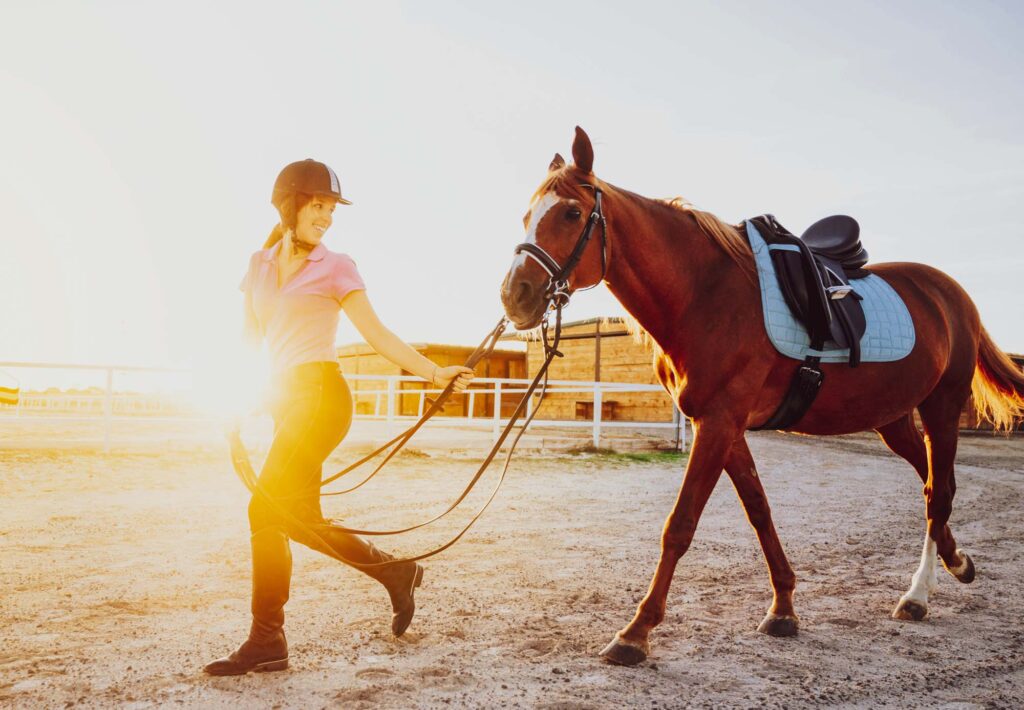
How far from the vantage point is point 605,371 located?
62.6ft

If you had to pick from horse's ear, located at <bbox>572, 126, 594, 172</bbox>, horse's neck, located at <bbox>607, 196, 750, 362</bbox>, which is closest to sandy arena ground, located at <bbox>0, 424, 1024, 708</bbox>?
horse's neck, located at <bbox>607, 196, 750, 362</bbox>

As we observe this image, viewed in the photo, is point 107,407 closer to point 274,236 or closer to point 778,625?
point 274,236

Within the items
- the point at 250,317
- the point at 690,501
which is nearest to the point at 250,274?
the point at 250,317

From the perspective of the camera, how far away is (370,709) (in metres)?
2.28

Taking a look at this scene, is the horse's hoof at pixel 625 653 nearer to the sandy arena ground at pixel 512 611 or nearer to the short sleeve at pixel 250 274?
the sandy arena ground at pixel 512 611

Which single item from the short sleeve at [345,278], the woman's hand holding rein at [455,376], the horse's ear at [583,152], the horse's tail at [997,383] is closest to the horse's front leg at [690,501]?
the woman's hand holding rein at [455,376]

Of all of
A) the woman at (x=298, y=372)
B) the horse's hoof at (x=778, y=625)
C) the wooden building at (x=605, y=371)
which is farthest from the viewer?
the wooden building at (x=605, y=371)

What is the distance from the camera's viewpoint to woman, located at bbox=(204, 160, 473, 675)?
2.62 m

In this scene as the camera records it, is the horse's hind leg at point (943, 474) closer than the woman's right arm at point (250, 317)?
No

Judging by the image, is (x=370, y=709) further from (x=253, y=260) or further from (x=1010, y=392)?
(x=1010, y=392)

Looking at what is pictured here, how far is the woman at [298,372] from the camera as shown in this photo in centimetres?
262

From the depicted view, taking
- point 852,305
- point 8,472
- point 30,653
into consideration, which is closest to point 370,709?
point 30,653

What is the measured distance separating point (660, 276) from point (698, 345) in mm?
354

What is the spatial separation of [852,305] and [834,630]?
61.1 inches
